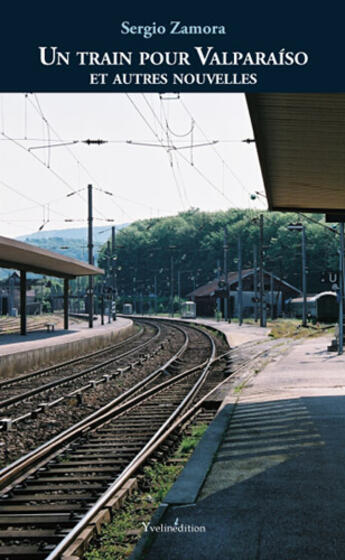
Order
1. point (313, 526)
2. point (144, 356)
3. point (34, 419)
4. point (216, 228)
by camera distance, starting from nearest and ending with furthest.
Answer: point (313, 526), point (34, 419), point (144, 356), point (216, 228)

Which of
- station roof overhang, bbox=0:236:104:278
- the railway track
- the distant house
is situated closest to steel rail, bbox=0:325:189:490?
the railway track

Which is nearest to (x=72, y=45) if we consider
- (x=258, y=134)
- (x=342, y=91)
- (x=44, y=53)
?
(x=44, y=53)

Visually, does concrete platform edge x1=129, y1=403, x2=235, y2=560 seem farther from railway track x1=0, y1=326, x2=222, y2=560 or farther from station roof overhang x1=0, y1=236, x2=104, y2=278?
station roof overhang x1=0, y1=236, x2=104, y2=278

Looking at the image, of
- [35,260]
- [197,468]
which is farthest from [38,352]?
[197,468]

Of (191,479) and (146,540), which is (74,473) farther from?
(146,540)

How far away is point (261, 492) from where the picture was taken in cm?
680

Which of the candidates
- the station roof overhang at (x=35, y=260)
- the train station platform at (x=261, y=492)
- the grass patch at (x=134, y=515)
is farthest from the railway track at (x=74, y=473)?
the station roof overhang at (x=35, y=260)

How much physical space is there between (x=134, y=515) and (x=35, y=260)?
21.4 meters

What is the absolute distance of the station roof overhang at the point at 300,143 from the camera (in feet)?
28.3

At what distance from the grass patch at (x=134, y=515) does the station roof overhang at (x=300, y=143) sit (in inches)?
178

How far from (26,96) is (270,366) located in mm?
10286

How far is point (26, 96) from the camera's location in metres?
16.8

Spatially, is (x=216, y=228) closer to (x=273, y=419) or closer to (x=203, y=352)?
(x=203, y=352)

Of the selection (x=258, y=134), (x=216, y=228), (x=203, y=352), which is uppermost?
(x=216, y=228)
